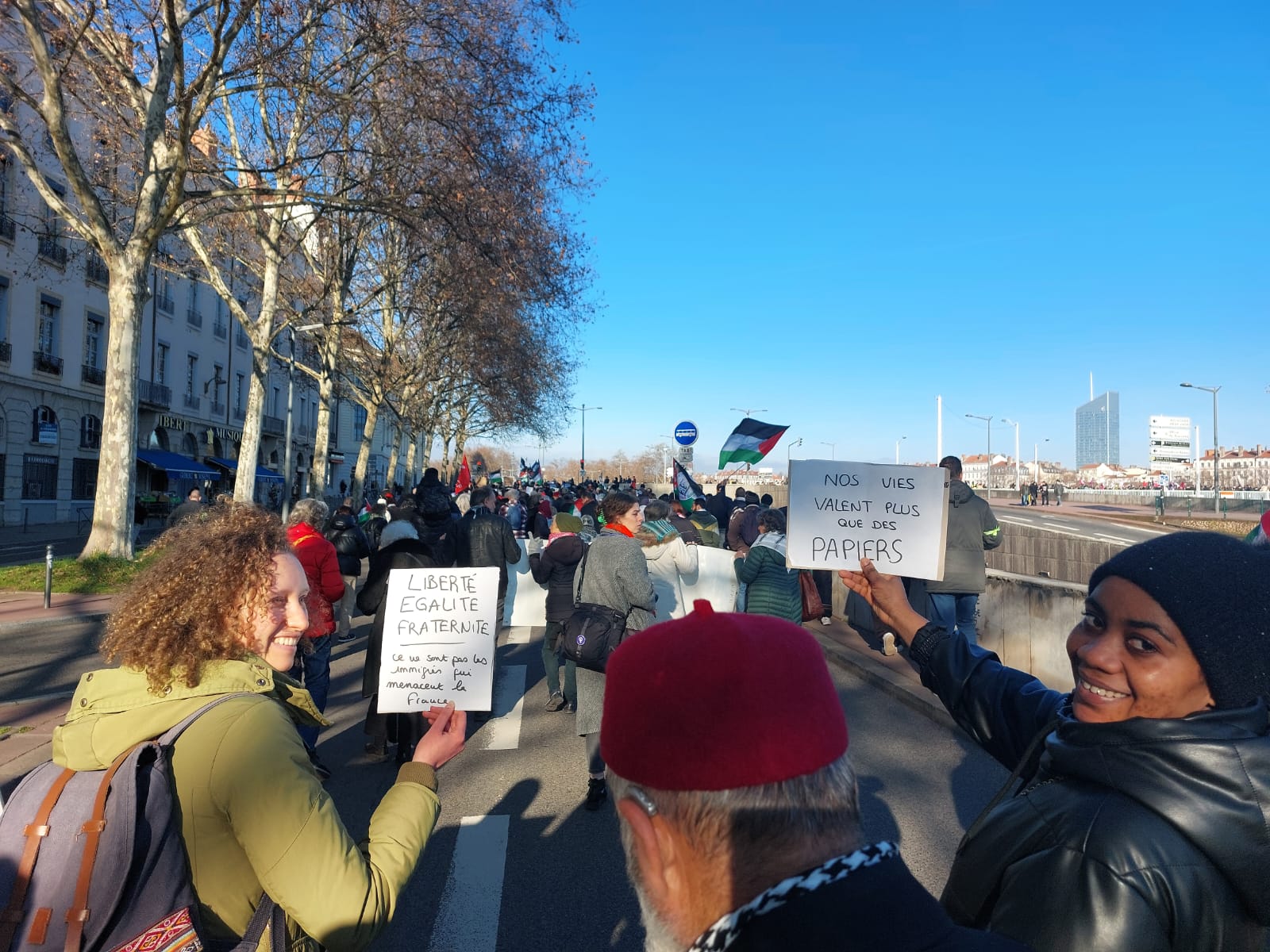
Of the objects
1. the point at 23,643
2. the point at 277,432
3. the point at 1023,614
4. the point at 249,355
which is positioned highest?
the point at 249,355

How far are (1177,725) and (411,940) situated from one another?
10.6 feet

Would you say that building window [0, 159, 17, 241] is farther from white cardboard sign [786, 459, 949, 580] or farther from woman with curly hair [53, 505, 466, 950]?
white cardboard sign [786, 459, 949, 580]

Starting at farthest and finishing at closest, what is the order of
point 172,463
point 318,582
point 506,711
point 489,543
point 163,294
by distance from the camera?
point 163,294 < point 172,463 < point 489,543 < point 506,711 < point 318,582

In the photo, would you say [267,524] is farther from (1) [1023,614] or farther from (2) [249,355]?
(2) [249,355]

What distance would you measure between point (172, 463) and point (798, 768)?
42172mm

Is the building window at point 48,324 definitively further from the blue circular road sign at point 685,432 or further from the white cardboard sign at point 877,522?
the white cardboard sign at point 877,522

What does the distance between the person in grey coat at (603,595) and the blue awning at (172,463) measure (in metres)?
36.3

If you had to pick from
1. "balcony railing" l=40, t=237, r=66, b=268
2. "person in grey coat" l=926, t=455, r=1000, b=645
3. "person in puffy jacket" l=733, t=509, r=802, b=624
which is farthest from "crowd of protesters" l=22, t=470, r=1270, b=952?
"balcony railing" l=40, t=237, r=66, b=268

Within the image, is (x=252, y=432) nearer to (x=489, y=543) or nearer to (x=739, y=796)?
(x=489, y=543)

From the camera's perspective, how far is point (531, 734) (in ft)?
22.1

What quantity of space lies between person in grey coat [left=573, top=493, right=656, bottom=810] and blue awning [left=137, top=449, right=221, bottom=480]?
36.3 metres

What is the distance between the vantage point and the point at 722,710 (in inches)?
43.8

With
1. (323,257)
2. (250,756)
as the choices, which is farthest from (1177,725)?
(323,257)

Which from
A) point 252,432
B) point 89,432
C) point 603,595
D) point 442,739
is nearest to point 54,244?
point 89,432
